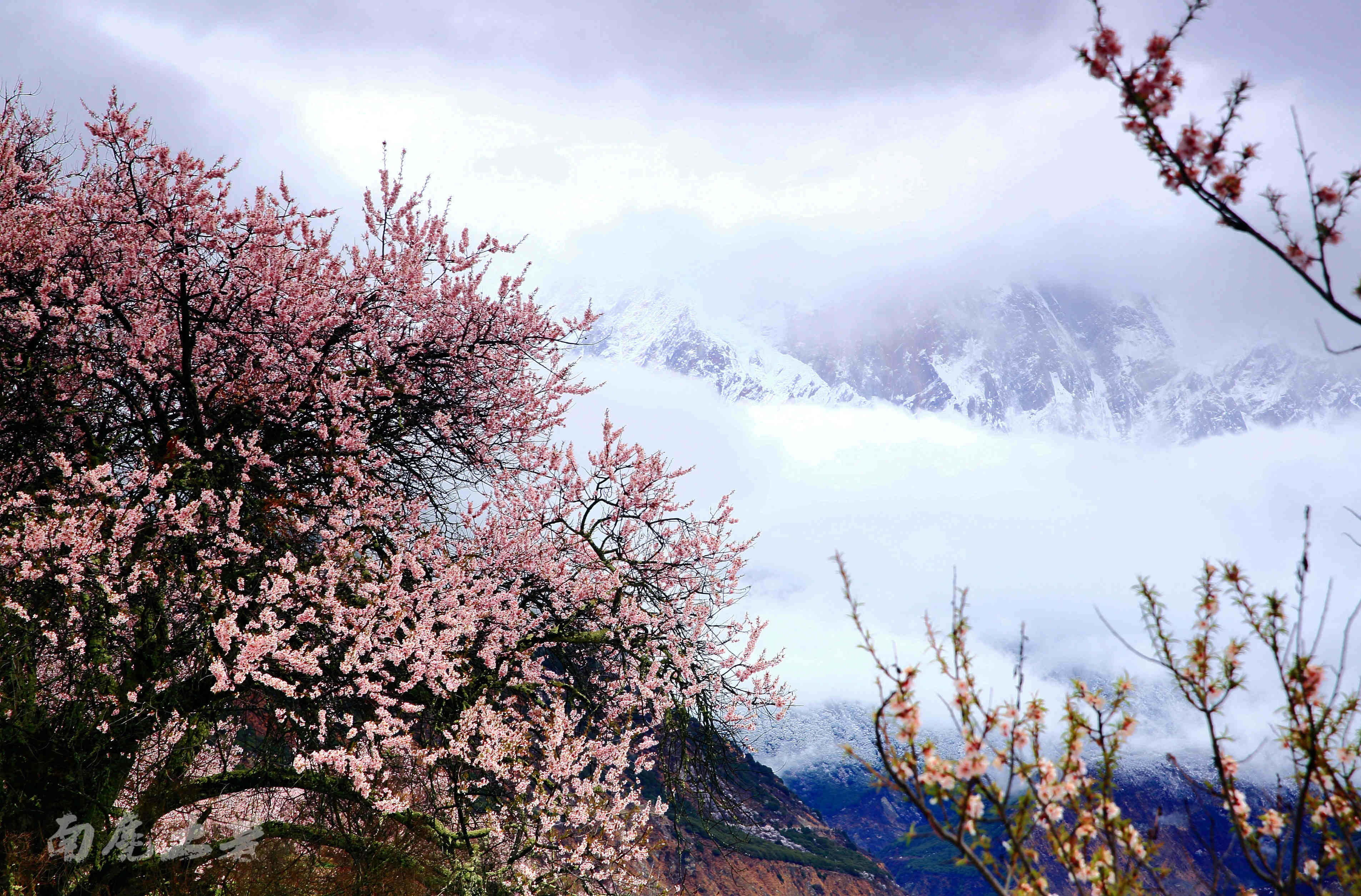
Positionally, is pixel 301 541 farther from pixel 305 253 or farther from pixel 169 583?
pixel 305 253

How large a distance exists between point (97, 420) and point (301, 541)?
2720mm

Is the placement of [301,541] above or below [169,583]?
above

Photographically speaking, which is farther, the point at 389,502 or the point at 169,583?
the point at 389,502

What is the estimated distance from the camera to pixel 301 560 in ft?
25.1

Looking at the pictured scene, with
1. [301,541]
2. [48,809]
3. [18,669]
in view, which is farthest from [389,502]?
[48,809]

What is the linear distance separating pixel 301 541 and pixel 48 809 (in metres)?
3.44

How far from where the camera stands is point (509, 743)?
823cm

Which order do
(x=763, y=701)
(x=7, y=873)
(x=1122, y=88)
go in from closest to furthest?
(x=1122, y=88) < (x=7, y=873) < (x=763, y=701)

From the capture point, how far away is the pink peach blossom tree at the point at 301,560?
276 inches

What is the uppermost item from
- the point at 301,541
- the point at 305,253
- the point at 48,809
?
the point at 305,253

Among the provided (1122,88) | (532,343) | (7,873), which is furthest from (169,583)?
(1122,88)

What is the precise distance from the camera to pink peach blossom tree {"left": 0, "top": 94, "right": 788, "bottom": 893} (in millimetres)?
7020

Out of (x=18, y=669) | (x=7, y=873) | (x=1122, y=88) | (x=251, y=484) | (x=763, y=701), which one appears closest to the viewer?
(x=1122, y=88)

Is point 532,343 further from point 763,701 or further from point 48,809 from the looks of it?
point 48,809
